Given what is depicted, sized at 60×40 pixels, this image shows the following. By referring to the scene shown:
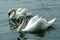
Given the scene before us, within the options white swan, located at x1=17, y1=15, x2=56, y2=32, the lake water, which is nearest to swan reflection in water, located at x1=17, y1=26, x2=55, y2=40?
the lake water

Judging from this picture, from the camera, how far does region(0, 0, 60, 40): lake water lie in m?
15.2

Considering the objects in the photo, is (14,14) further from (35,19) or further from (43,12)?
(35,19)

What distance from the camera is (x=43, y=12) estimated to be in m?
19.1

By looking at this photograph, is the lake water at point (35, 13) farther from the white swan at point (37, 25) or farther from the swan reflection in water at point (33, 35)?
the white swan at point (37, 25)

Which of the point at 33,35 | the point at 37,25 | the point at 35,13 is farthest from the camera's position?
the point at 35,13

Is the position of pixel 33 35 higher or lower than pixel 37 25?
lower

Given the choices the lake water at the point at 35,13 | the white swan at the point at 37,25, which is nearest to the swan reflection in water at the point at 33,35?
the lake water at the point at 35,13

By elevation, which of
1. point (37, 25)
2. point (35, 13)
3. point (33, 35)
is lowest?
point (33, 35)

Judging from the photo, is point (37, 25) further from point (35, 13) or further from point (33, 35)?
point (35, 13)

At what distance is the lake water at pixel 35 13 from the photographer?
15172 mm

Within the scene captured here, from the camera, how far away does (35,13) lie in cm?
1930

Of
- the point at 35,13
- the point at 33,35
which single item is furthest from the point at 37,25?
the point at 35,13

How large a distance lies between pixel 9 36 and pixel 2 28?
137cm

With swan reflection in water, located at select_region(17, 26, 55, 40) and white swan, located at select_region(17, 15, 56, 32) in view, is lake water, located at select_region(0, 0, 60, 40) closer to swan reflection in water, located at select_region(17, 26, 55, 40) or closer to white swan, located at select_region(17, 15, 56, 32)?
swan reflection in water, located at select_region(17, 26, 55, 40)
